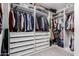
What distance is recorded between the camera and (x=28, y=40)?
160 cm

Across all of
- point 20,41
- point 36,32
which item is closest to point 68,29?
point 36,32

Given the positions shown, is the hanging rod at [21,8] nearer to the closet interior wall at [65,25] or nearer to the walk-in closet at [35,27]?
the walk-in closet at [35,27]

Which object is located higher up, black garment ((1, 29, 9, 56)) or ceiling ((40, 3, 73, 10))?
ceiling ((40, 3, 73, 10))

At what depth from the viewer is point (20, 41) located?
1584 millimetres

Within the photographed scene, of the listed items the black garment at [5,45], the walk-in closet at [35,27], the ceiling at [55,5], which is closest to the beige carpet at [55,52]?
the walk-in closet at [35,27]

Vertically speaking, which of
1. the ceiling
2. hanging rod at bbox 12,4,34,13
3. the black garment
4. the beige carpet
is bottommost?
the beige carpet

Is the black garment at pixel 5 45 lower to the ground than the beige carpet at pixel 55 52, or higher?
higher

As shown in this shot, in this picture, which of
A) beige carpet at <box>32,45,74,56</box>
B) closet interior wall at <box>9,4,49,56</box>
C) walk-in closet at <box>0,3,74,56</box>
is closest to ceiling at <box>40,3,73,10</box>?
walk-in closet at <box>0,3,74,56</box>

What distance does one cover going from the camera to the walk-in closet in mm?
1551

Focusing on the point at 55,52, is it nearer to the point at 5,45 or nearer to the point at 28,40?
the point at 28,40

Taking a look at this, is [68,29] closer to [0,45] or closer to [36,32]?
[36,32]

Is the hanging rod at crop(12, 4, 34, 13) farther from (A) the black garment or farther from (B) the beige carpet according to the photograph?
(B) the beige carpet

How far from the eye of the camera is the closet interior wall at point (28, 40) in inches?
61.3

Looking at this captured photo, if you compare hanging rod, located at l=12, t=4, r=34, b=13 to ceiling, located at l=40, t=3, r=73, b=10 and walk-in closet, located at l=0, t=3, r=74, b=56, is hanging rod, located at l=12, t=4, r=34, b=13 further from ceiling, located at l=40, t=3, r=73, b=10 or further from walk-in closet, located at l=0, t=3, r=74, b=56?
ceiling, located at l=40, t=3, r=73, b=10
